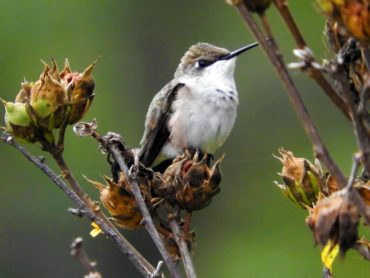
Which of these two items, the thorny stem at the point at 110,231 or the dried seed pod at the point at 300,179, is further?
the dried seed pod at the point at 300,179

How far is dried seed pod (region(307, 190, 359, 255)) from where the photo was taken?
2184mm

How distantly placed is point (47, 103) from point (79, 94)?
0.37ft

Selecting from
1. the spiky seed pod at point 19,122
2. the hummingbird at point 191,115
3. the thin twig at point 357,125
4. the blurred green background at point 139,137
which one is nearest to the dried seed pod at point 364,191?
the thin twig at point 357,125

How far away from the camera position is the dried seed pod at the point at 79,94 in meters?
2.94

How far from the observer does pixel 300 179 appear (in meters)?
2.78

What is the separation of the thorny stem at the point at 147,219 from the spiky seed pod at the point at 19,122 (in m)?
0.21

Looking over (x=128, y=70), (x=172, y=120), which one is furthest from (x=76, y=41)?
(x=172, y=120)

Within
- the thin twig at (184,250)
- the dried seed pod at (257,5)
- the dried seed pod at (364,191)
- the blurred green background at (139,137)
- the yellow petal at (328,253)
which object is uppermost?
the dried seed pod at (257,5)

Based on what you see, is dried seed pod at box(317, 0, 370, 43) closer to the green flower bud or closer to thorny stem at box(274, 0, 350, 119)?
thorny stem at box(274, 0, 350, 119)

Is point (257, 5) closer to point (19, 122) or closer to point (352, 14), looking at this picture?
point (352, 14)

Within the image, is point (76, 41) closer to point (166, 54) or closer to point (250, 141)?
point (166, 54)

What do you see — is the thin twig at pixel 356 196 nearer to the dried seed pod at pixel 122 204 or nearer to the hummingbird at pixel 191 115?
the dried seed pod at pixel 122 204

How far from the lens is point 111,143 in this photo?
298 centimetres

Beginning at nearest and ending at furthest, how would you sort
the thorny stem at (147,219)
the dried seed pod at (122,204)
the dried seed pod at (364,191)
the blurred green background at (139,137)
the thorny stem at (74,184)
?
1. the dried seed pod at (364,191)
2. the thorny stem at (147,219)
3. the thorny stem at (74,184)
4. the dried seed pod at (122,204)
5. the blurred green background at (139,137)
